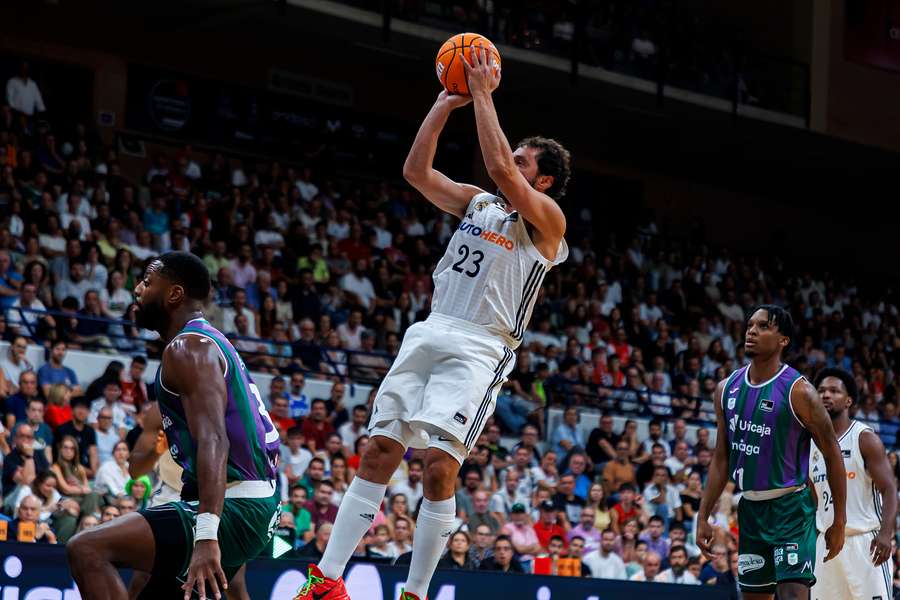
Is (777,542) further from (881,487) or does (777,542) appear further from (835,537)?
(881,487)

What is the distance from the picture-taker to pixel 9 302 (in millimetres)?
14695

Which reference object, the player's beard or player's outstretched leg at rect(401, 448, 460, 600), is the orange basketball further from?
the player's beard

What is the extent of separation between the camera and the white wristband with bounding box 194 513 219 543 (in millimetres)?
5207

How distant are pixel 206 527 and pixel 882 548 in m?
5.62

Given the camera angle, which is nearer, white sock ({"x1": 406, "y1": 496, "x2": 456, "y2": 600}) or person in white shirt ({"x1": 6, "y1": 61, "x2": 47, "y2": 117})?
white sock ({"x1": 406, "y1": 496, "x2": 456, "y2": 600})

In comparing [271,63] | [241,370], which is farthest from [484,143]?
[271,63]

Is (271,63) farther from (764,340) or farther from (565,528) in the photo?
(764,340)

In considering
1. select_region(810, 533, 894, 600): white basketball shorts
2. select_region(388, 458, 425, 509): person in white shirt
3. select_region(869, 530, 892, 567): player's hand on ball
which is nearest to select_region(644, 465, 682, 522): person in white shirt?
select_region(388, 458, 425, 509): person in white shirt

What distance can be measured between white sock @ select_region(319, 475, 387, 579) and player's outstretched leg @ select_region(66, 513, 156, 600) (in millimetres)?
1388

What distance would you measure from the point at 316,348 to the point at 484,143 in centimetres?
991

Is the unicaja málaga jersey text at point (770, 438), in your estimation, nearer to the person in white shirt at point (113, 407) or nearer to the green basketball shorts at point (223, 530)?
the green basketball shorts at point (223, 530)

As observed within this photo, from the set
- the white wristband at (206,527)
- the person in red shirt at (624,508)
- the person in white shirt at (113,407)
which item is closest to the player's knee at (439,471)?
the white wristband at (206,527)

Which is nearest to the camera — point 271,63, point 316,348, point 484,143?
point 484,143

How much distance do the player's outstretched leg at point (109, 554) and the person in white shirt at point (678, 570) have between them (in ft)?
30.9
